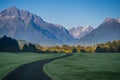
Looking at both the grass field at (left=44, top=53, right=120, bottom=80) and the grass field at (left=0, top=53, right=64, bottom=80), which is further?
the grass field at (left=0, top=53, right=64, bottom=80)

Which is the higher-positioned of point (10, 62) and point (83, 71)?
point (10, 62)

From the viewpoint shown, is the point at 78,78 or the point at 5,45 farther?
the point at 5,45

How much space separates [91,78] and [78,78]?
205 centimetres

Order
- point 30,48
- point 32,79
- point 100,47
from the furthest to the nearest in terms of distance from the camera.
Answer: point 30,48 → point 100,47 → point 32,79

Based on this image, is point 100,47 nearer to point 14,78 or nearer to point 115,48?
point 115,48

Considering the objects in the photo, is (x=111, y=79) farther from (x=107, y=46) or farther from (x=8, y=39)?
(x=8, y=39)

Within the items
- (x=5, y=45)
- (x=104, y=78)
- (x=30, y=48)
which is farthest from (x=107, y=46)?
(x=104, y=78)

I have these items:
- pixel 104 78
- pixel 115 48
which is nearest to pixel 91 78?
pixel 104 78

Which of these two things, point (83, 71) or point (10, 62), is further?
point (10, 62)

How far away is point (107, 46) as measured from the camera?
17475cm

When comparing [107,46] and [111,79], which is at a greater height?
[107,46]

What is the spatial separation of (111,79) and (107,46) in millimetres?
143532

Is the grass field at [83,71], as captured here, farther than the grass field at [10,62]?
No

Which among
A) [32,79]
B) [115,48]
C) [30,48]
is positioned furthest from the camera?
[30,48]
